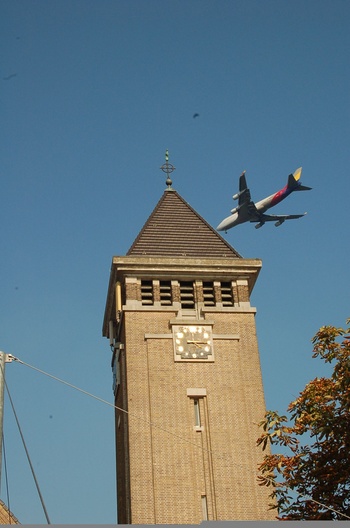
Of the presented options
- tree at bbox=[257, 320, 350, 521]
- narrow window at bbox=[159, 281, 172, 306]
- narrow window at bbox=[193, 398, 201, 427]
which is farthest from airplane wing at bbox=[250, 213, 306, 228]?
tree at bbox=[257, 320, 350, 521]

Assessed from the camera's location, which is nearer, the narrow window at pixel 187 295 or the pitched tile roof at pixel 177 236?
the narrow window at pixel 187 295

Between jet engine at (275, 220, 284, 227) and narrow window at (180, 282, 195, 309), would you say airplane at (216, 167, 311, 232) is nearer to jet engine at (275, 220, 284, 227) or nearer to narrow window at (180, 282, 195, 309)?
jet engine at (275, 220, 284, 227)

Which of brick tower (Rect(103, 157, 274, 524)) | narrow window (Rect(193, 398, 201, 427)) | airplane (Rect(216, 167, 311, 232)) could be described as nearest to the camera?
brick tower (Rect(103, 157, 274, 524))

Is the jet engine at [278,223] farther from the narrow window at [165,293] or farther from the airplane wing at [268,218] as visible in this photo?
the narrow window at [165,293]

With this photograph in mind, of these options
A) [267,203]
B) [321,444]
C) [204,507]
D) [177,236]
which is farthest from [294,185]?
[321,444]

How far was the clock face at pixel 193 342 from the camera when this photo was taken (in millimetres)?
37250

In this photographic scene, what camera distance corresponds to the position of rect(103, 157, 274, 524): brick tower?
34594 mm

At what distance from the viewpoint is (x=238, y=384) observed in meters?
37.0

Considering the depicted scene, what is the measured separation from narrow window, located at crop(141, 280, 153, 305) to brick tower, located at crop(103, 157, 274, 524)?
40 mm

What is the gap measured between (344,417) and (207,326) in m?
17.0

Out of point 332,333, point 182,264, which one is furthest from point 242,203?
point 332,333

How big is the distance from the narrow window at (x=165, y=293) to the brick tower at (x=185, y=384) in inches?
1.6

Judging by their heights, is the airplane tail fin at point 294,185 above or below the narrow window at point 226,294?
above

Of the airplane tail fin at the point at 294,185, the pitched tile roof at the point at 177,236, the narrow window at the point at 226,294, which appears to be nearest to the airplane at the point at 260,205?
the airplane tail fin at the point at 294,185
